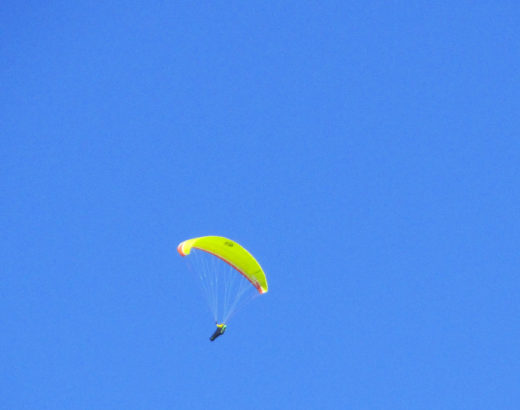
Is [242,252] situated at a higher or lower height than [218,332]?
higher

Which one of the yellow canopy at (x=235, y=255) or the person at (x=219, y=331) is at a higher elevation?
the yellow canopy at (x=235, y=255)

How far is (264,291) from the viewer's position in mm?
26203

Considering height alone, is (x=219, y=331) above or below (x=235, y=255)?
below

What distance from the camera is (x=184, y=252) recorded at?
82.9 ft

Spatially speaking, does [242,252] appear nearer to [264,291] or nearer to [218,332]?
[264,291]

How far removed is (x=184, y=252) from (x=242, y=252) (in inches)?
117

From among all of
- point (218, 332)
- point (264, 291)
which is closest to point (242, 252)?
point (264, 291)

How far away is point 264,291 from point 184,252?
166 inches

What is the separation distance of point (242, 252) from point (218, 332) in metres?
3.90

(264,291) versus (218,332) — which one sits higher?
(264,291)

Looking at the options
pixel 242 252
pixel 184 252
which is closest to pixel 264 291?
pixel 242 252

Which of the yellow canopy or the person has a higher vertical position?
the yellow canopy

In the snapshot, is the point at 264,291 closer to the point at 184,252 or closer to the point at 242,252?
the point at 242,252

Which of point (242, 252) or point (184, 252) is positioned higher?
point (242, 252)
